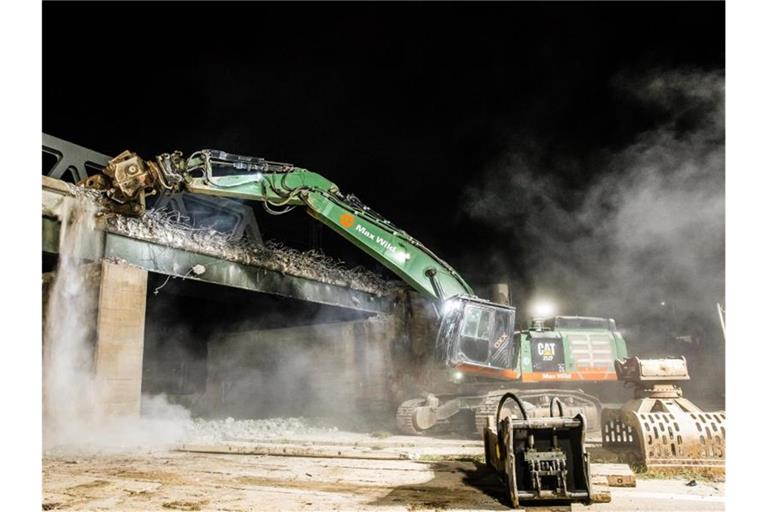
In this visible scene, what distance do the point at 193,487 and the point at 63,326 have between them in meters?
4.36

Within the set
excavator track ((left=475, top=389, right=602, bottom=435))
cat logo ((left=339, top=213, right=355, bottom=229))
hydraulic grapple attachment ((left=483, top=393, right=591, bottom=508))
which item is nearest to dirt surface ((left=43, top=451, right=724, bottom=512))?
hydraulic grapple attachment ((left=483, top=393, right=591, bottom=508))

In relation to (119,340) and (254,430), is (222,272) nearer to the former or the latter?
(119,340)

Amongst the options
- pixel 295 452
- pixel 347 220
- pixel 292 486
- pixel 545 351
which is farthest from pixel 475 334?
pixel 292 486

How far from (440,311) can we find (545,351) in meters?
2.40

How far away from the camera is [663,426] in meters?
6.25

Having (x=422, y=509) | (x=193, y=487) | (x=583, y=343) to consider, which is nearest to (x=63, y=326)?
(x=193, y=487)

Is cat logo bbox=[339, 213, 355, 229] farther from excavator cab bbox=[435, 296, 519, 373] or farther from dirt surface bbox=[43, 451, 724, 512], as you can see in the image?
dirt surface bbox=[43, 451, 724, 512]

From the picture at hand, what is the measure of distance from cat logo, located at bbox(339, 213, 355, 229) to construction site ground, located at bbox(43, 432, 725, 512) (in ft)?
14.1

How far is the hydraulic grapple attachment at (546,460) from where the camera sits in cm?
438

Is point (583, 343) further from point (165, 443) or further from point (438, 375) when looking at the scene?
point (165, 443)

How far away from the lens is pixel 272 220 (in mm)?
17281

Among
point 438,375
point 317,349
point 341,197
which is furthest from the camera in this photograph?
point 317,349

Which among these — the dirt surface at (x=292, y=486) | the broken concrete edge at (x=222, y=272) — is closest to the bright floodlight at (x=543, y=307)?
the broken concrete edge at (x=222, y=272)

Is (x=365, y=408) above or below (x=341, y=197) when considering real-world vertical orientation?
below
